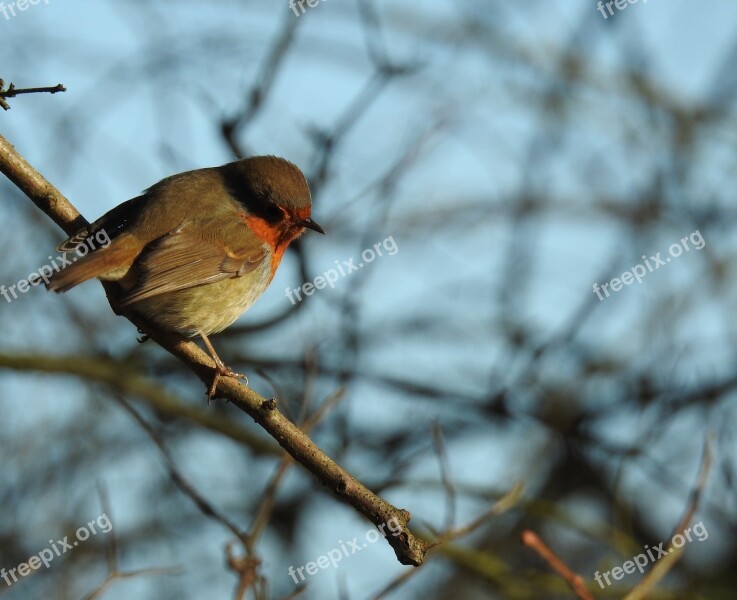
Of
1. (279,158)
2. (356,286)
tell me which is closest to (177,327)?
(279,158)

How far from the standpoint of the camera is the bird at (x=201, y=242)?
4.32 meters

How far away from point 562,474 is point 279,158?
4273 millimetres

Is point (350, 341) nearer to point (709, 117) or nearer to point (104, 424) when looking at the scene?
point (104, 424)

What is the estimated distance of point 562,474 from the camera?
26.5ft

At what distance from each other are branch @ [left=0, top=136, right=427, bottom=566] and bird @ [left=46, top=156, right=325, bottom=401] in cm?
18

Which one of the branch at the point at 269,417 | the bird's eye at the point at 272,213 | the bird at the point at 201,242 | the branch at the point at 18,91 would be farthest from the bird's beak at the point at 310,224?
the branch at the point at 18,91

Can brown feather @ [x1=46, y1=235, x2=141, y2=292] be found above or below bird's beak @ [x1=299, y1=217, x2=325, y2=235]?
above

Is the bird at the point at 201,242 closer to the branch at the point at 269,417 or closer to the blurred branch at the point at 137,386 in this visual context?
the branch at the point at 269,417

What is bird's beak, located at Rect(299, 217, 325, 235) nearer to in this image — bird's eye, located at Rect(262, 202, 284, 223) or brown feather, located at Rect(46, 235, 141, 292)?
bird's eye, located at Rect(262, 202, 284, 223)

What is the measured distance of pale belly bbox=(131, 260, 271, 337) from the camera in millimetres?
4430

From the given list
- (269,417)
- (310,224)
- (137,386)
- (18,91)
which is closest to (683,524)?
(269,417)

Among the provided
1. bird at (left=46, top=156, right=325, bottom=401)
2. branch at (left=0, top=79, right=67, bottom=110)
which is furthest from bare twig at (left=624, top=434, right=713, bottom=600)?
branch at (left=0, top=79, right=67, bottom=110)

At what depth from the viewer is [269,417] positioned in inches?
137

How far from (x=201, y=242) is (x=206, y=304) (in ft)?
1.06
